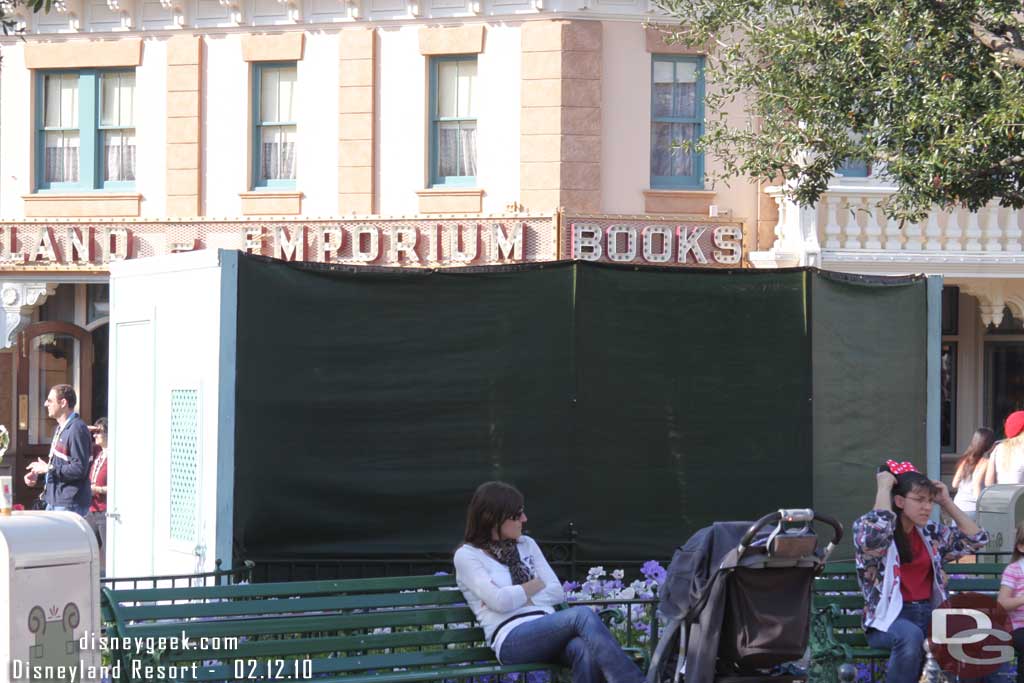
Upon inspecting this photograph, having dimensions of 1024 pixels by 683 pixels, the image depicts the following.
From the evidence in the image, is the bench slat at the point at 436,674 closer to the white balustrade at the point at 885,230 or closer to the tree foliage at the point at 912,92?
the tree foliage at the point at 912,92

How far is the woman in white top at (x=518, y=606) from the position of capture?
787 cm

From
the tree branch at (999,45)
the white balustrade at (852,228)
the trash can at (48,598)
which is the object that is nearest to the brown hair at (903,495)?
the trash can at (48,598)

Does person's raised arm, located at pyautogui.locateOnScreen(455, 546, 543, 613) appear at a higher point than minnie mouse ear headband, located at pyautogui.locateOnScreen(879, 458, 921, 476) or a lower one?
lower

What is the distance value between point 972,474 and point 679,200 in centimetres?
742

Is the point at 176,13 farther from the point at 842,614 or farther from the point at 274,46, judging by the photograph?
the point at 842,614

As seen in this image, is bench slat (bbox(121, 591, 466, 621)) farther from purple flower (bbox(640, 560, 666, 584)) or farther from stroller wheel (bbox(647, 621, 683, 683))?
purple flower (bbox(640, 560, 666, 584))

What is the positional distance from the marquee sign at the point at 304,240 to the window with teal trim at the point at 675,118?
1.83 meters

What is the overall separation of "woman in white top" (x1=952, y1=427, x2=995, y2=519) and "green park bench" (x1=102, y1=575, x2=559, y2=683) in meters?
6.85

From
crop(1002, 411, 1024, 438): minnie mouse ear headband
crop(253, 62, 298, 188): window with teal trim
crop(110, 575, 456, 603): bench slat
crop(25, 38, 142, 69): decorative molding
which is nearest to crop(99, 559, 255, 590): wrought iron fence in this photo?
crop(110, 575, 456, 603): bench slat

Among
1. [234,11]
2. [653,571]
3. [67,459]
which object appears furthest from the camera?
[234,11]

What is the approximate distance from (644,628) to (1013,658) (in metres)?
2.13

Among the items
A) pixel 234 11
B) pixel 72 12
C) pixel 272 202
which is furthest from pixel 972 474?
pixel 72 12

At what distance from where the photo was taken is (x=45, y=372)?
22938 millimetres

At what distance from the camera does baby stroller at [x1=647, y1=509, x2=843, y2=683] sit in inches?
285
